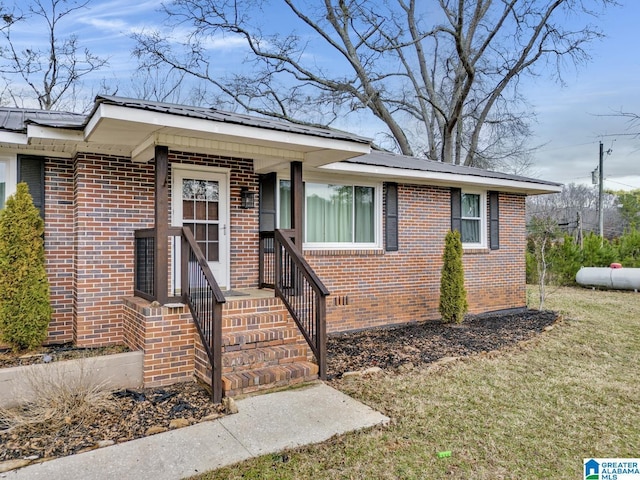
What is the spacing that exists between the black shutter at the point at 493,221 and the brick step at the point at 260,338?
6.09 metres

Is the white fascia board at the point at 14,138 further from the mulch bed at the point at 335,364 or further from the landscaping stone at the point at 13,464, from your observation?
the landscaping stone at the point at 13,464

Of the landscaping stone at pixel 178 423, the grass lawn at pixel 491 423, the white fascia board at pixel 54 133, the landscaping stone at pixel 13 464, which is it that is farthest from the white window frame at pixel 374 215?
the landscaping stone at pixel 13 464

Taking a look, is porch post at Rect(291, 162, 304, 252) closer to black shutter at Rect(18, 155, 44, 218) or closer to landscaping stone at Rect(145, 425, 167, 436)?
landscaping stone at Rect(145, 425, 167, 436)

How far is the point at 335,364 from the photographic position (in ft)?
18.2

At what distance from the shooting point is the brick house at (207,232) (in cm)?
468

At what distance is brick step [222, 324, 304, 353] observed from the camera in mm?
4707

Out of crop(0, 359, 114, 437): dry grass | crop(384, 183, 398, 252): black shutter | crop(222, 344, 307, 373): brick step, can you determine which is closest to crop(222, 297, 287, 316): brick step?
crop(222, 344, 307, 373): brick step

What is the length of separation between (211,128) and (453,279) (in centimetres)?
540

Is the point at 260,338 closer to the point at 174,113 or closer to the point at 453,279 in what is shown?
the point at 174,113

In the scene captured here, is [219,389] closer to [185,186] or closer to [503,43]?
[185,186]

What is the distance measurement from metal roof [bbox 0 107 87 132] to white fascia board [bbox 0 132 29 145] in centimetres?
6

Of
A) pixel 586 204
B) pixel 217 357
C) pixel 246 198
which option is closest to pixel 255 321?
pixel 217 357

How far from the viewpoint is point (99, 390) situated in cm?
441

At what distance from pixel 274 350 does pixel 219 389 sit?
2.71ft
